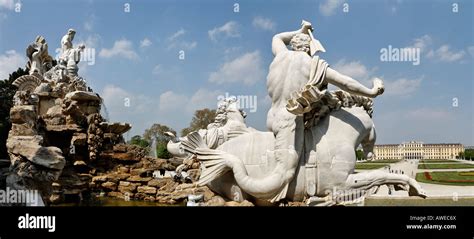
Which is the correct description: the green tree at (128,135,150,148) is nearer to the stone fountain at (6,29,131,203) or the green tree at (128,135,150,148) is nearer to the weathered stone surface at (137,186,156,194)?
the stone fountain at (6,29,131,203)

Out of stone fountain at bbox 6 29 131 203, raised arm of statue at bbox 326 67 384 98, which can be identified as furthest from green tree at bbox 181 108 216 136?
raised arm of statue at bbox 326 67 384 98

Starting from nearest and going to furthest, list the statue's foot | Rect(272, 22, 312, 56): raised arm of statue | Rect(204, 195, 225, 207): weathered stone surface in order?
the statue's foot → Rect(204, 195, 225, 207): weathered stone surface → Rect(272, 22, 312, 56): raised arm of statue

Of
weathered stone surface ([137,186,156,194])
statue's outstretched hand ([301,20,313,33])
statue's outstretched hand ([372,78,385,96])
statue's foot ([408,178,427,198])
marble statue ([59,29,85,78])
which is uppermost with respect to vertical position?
marble statue ([59,29,85,78])

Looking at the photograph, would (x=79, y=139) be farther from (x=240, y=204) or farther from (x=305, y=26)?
(x=305, y=26)

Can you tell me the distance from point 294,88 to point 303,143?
83cm

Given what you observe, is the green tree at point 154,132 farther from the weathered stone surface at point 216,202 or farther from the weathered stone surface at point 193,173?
the weathered stone surface at point 216,202

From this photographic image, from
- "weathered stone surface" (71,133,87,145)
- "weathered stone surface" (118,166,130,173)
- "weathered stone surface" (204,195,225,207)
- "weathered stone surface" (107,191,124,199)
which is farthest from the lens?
"weathered stone surface" (118,166,130,173)

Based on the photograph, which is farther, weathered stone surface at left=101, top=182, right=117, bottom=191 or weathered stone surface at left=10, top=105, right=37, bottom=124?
weathered stone surface at left=101, top=182, right=117, bottom=191

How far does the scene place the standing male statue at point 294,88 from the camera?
5.94 meters

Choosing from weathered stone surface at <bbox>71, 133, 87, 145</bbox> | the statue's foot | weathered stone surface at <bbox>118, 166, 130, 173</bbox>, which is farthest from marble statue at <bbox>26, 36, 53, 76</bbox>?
the statue's foot

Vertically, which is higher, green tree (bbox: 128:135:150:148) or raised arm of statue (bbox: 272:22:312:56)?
raised arm of statue (bbox: 272:22:312:56)

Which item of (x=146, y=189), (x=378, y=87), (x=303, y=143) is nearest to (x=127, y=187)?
(x=146, y=189)

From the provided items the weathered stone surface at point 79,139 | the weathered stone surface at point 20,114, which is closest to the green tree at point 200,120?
the weathered stone surface at point 79,139

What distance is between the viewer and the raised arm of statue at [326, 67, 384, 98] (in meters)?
6.06
